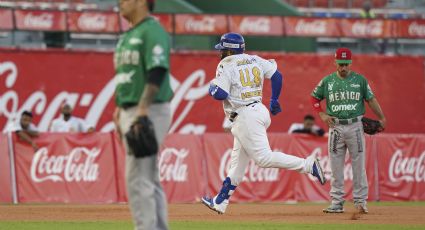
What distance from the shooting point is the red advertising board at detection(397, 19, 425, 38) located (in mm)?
25219

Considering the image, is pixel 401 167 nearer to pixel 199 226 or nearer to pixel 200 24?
pixel 200 24

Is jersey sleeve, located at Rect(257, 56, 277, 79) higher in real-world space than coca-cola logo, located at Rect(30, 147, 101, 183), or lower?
higher

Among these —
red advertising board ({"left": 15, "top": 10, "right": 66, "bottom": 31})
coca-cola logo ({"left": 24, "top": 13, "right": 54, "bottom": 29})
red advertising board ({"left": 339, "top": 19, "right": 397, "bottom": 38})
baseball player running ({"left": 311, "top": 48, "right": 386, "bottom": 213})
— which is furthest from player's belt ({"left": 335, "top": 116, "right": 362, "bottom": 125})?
red advertising board ({"left": 339, "top": 19, "right": 397, "bottom": 38})

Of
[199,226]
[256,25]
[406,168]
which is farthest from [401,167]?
[199,226]

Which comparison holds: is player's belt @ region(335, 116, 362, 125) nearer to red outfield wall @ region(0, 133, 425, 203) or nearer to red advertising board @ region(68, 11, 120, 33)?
red outfield wall @ region(0, 133, 425, 203)

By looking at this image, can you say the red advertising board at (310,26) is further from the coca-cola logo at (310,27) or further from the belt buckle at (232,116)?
the belt buckle at (232,116)

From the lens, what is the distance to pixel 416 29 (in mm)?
25359

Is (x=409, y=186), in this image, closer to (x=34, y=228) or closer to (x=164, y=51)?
(x=34, y=228)

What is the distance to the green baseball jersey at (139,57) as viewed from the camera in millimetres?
7953

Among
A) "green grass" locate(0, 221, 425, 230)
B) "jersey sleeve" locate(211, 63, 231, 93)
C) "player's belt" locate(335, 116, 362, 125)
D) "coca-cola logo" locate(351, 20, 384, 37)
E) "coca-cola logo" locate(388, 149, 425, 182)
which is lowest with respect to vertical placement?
"coca-cola logo" locate(388, 149, 425, 182)

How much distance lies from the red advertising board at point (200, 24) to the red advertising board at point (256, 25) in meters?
0.26

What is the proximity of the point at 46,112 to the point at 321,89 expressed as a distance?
9.36m

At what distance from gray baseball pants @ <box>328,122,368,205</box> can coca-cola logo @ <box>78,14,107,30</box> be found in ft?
30.6

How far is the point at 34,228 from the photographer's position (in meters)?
12.0
